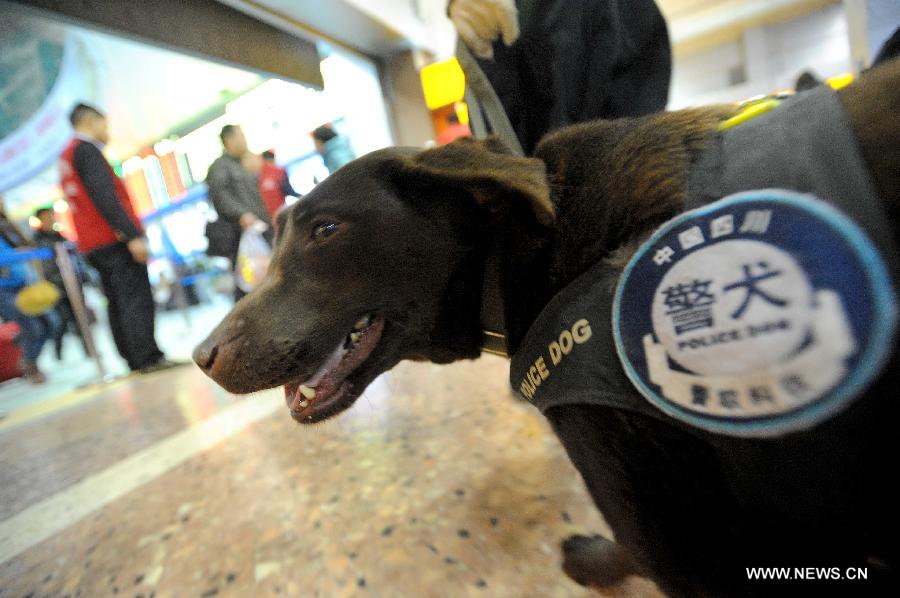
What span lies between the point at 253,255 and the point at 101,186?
1369mm

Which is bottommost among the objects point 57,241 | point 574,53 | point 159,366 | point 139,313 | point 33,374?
point 159,366

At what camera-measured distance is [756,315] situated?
0.48 m

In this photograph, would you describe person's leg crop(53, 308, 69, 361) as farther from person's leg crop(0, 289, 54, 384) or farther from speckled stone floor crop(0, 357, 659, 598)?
speckled stone floor crop(0, 357, 659, 598)

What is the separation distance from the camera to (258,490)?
5.04 ft

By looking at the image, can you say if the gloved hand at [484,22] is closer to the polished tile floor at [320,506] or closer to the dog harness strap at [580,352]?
the dog harness strap at [580,352]

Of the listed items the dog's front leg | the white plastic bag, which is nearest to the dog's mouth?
the dog's front leg

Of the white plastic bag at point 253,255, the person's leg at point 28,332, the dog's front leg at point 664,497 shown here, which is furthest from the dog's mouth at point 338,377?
the person's leg at point 28,332

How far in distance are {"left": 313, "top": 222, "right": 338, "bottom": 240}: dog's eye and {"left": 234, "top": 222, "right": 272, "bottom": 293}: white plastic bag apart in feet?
7.87

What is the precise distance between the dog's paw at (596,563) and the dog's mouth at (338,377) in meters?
0.58

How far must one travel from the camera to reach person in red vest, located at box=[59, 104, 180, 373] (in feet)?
11.6

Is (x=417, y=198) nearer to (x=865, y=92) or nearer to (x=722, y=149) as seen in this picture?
(x=722, y=149)

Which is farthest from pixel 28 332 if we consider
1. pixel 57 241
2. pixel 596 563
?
pixel 596 563

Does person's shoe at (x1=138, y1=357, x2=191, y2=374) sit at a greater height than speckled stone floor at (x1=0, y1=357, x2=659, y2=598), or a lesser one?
greater

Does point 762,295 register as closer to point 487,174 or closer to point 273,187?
point 487,174
